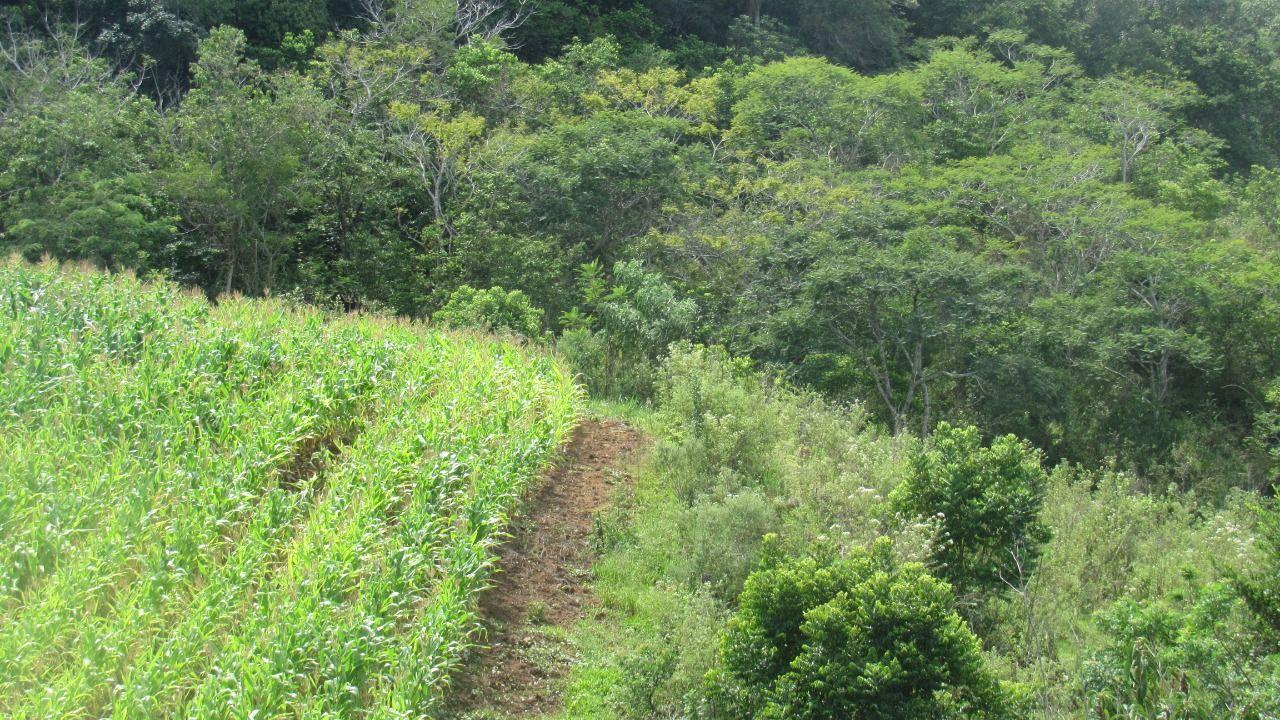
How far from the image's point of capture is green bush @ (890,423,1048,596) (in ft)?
24.5

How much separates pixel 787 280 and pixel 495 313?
4992mm

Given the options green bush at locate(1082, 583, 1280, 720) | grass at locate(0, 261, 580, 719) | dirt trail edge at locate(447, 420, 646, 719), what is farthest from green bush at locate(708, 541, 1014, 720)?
grass at locate(0, 261, 580, 719)

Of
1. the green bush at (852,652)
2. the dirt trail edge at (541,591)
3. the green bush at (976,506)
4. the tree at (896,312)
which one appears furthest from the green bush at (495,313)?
the green bush at (852,652)

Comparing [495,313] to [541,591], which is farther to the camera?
[495,313]

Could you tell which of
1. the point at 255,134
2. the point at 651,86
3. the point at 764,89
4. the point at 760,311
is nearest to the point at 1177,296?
the point at 760,311

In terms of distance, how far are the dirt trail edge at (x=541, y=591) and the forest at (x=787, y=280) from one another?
23 cm

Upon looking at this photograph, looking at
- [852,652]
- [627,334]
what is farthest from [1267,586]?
[627,334]

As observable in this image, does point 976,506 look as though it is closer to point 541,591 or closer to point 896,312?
point 541,591

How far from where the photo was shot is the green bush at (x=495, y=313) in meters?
14.4

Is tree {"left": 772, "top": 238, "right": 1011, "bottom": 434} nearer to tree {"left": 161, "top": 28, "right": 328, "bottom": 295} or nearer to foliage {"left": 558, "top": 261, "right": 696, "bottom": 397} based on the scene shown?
foliage {"left": 558, "top": 261, "right": 696, "bottom": 397}

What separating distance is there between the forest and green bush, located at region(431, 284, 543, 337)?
61 mm

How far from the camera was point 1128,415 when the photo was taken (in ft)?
57.9

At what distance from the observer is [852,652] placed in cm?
541

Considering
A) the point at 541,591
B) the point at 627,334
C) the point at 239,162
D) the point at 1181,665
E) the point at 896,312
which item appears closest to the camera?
the point at 1181,665
